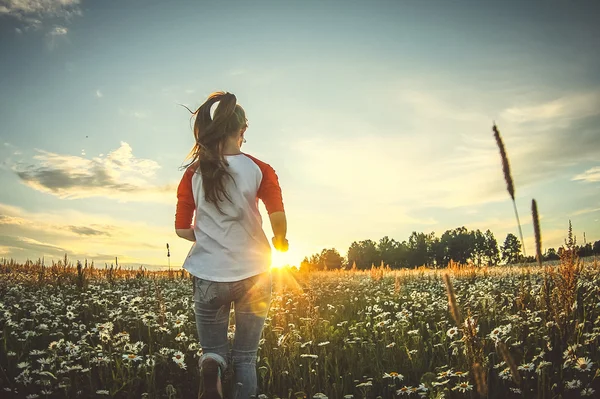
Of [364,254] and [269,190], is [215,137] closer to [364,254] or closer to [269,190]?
[269,190]

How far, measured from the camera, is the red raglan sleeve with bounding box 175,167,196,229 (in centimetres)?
386

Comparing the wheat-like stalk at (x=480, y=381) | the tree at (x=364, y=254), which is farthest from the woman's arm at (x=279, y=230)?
the tree at (x=364, y=254)

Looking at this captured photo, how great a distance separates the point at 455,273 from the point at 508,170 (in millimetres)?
11772

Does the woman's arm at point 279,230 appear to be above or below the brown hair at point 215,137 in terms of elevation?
below

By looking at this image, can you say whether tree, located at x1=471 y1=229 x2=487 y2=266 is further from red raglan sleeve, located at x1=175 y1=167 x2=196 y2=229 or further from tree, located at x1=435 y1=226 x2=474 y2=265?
red raglan sleeve, located at x1=175 y1=167 x2=196 y2=229

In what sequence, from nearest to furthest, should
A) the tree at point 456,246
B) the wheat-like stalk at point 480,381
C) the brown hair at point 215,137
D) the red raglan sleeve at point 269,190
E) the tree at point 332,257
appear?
the wheat-like stalk at point 480,381, the brown hair at point 215,137, the red raglan sleeve at point 269,190, the tree at point 332,257, the tree at point 456,246

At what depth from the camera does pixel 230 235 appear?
3625 mm

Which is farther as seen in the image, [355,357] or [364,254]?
[364,254]

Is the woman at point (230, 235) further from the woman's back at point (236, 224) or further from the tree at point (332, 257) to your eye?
the tree at point (332, 257)

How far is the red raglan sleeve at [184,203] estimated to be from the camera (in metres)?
3.86

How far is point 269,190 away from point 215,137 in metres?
0.63

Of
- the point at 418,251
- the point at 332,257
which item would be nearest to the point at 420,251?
the point at 418,251

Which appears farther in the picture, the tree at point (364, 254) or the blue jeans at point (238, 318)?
the tree at point (364, 254)

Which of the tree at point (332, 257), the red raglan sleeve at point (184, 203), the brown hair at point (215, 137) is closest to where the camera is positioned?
the brown hair at point (215, 137)
